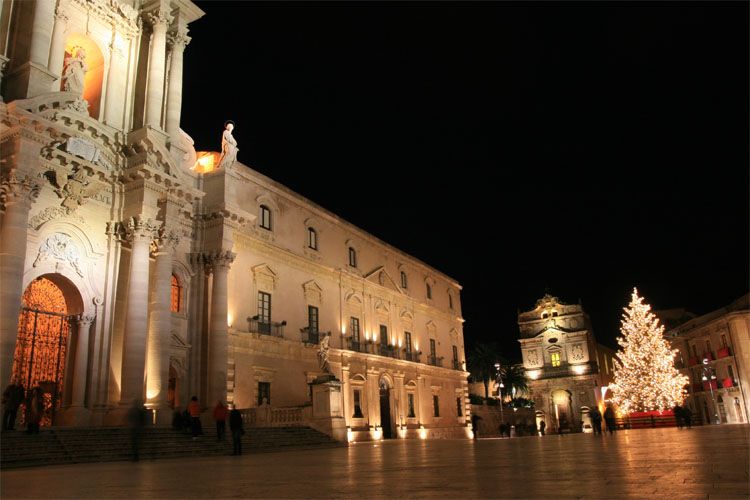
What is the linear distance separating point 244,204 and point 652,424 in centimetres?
2767

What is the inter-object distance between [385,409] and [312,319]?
8605mm

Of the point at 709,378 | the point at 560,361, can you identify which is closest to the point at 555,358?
the point at 560,361

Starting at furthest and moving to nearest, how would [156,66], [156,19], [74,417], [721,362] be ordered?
[721,362]
[156,19]
[156,66]
[74,417]

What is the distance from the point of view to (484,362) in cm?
7194

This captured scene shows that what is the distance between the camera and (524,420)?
56.7 m

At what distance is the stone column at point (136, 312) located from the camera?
18.7 m

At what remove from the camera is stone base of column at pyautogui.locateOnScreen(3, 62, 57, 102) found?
17.9 m

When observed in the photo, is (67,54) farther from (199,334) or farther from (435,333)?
(435,333)

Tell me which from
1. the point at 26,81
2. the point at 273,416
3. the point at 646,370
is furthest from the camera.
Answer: the point at 646,370

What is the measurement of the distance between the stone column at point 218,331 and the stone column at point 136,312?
4090 mm

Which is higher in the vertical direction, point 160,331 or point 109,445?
point 160,331

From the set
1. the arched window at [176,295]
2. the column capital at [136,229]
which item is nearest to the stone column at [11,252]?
the column capital at [136,229]

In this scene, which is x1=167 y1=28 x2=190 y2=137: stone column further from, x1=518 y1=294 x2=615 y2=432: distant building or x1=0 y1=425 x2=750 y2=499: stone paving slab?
x1=518 y1=294 x2=615 y2=432: distant building

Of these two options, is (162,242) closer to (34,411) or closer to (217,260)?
(217,260)
